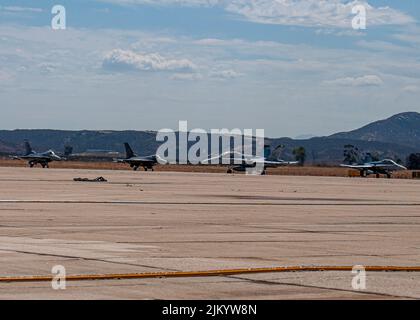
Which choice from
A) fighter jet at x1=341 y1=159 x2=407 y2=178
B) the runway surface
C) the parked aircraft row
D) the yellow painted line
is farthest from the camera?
the parked aircraft row

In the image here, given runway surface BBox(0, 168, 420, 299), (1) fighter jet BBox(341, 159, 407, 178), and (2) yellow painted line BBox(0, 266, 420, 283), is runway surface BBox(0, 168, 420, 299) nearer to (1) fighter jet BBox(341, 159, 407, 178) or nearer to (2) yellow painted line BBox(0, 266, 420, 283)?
(2) yellow painted line BBox(0, 266, 420, 283)

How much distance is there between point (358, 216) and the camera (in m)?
39.8

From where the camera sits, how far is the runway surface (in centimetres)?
1706

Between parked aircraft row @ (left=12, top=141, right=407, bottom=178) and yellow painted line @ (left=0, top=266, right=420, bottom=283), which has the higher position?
parked aircraft row @ (left=12, top=141, right=407, bottom=178)

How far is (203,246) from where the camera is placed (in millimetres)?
24688

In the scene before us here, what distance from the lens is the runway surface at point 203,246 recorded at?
17.1 meters

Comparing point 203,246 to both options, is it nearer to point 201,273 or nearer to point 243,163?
point 201,273

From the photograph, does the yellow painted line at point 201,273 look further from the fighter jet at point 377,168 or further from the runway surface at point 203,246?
the fighter jet at point 377,168

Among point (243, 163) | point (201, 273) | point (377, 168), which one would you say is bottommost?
point (201, 273)

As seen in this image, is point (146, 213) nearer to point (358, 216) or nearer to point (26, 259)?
point (358, 216)

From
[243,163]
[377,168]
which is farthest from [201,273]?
[243,163]

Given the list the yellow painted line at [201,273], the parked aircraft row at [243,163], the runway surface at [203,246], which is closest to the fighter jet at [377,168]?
the parked aircraft row at [243,163]

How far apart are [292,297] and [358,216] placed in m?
23.8

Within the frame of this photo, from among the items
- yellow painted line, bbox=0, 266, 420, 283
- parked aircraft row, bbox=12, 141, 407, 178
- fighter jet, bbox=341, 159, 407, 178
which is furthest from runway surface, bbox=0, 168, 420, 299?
fighter jet, bbox=341, 159, 407, 178
